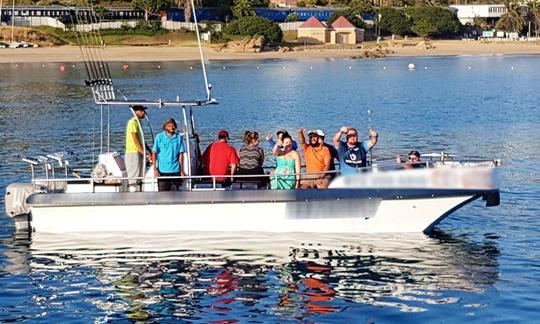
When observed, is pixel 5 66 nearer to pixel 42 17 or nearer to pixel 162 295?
pixel 42 17

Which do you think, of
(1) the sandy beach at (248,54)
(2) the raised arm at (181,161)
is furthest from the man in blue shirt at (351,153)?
(1) the sandy beach at (248,54)

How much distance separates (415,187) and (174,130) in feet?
14.0

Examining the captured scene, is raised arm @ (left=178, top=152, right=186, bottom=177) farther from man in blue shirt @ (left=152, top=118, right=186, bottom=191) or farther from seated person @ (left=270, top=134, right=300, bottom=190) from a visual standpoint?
seated person @ (left=270, top=134, right=300, bottom=190)

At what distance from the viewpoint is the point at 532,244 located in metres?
18.0

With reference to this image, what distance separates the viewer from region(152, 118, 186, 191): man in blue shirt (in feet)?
57.7

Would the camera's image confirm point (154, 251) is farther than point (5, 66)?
No

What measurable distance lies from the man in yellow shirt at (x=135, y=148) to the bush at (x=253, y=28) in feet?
329

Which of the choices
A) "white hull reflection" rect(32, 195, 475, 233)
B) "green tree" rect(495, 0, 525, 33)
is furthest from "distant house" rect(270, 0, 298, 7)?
"white hull reflection" rect(32, 195, 475, 233)

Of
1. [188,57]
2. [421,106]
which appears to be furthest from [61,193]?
[188,57]

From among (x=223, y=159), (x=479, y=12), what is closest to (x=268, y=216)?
(x=223, y=159)

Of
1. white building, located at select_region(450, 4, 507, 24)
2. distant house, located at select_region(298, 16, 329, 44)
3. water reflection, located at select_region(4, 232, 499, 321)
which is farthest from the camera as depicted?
white building, located at select_region(450, 4, 507, 24)

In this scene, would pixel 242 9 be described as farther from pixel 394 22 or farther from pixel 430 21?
pixel 430 21

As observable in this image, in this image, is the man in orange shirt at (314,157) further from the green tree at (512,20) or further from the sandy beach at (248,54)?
the green tree at (512,20)

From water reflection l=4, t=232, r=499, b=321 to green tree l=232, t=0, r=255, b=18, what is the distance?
11096 cm
